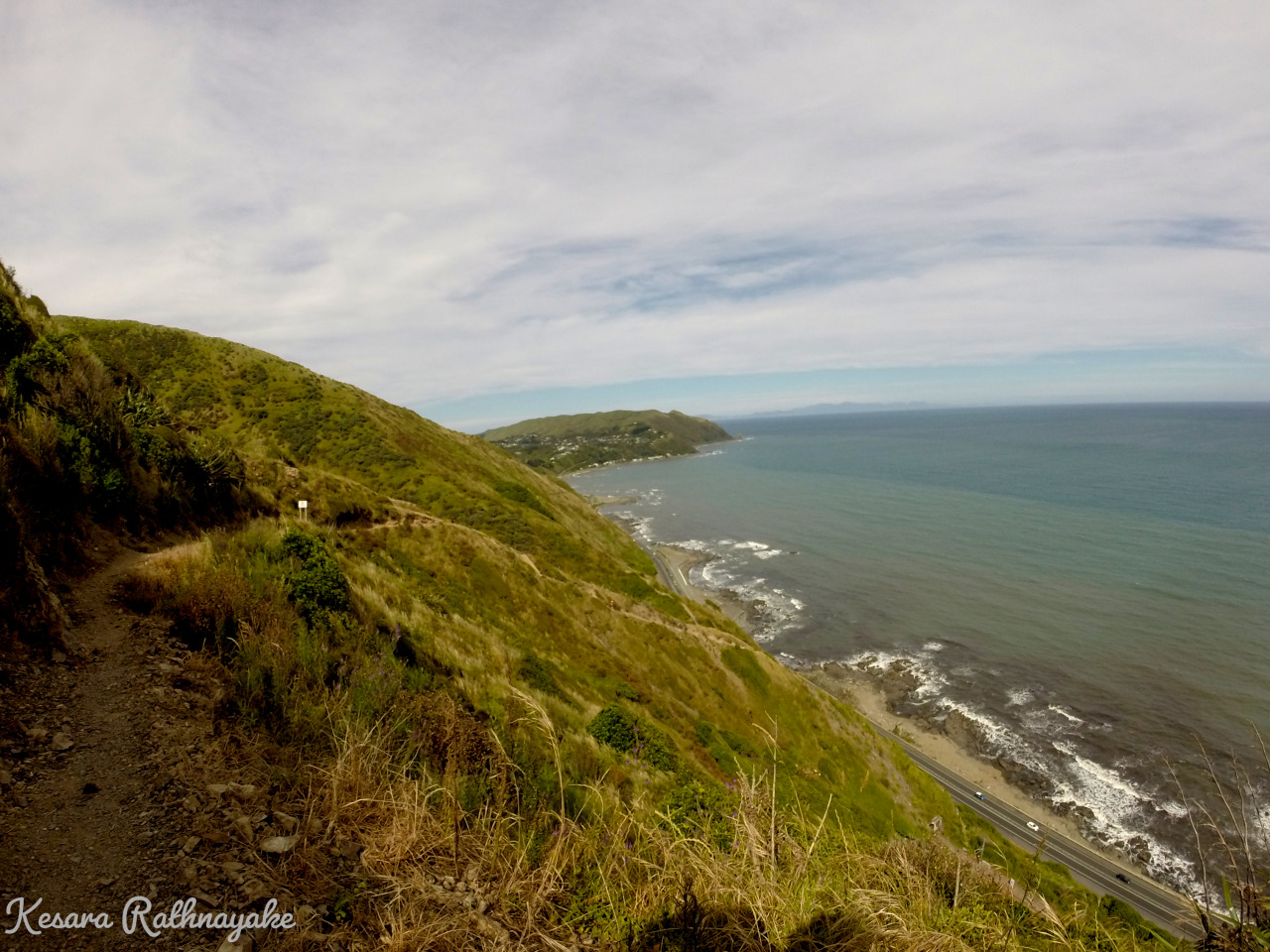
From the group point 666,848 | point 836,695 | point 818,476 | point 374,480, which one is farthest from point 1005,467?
point 666,848

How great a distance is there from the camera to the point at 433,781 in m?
5.45

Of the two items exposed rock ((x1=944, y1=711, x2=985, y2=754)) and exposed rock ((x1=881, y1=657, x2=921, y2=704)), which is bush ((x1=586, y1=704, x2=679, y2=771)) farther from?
exposed rock ((x1=881, y1=657, x2=921, y2=704))

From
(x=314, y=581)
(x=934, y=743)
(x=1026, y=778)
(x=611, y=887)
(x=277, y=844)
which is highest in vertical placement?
(x=314, y=581)

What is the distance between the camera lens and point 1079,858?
112 ft

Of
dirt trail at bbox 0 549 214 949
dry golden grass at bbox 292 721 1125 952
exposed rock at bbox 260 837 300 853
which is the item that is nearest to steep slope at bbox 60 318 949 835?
dirt trail at bbox 0 549 214 949

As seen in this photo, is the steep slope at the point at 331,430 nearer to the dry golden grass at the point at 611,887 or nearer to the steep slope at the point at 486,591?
the steep slope at the point at 486,591

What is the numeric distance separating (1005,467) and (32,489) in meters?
208

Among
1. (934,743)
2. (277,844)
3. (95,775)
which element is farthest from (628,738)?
(934,743)

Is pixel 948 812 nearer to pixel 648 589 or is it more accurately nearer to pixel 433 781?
pixel 648 589

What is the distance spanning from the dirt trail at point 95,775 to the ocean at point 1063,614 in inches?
223

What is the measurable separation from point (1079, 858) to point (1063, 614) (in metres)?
38.3

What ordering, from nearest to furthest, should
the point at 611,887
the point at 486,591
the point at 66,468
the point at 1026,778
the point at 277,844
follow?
1. the point at 277,844
2. the point at 611,887
3. the point at 66,468
4. the point at 486,591
5. the point at 1026,778

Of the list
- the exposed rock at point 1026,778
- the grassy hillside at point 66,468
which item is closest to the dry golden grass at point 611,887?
the grassy hillside at point 66,468

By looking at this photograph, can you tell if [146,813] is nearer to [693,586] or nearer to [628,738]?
[628,738]
